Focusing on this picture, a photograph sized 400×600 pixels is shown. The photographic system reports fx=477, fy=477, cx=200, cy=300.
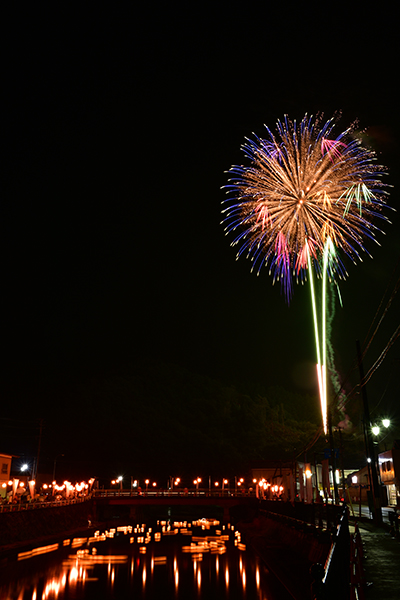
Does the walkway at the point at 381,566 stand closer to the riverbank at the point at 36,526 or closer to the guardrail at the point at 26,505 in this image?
the riverbank at the point at 36,526

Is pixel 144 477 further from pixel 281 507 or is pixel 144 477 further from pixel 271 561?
pixel 271 561

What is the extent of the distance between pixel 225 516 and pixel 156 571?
34511 mm

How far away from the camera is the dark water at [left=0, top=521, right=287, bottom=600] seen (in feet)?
78.6

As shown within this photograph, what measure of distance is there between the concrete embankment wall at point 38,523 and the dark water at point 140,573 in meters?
1.94

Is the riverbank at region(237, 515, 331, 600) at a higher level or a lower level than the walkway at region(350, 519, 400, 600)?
lower

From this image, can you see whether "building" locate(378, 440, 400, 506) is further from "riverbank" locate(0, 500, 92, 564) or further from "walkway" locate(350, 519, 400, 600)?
"riverbank" locate(0, 500, 92, 564)

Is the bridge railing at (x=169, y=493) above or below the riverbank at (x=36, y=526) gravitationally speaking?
above

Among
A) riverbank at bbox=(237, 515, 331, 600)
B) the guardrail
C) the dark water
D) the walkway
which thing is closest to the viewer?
the walkway

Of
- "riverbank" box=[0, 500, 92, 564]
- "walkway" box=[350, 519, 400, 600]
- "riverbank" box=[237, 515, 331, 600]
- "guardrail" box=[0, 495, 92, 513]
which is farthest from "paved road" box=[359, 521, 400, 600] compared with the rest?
"guardrail" box=[0, 495, 92, 513]

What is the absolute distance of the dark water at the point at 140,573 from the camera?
2395 cm

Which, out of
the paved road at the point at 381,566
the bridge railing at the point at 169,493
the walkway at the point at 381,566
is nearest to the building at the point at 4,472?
the bridge railing at the point at 169,493

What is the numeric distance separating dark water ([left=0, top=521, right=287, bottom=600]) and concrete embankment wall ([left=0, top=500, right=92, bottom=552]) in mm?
1939

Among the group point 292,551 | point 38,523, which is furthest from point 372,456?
point 38,523

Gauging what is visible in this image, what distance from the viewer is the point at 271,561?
2883 centimetres
